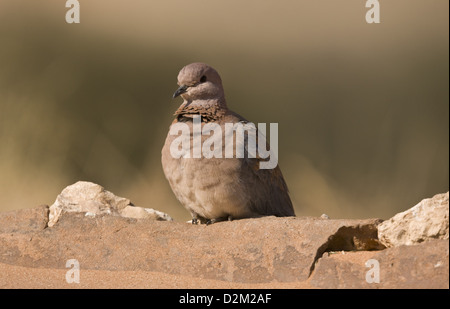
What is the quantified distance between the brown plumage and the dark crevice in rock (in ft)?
3.45

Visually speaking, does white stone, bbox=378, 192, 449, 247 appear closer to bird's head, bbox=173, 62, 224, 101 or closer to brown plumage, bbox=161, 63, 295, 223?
brown plumage, bbox=161, 63, 295, 223

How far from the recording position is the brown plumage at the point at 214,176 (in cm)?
552

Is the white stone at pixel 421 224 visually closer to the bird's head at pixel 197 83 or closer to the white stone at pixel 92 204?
the bird's head at pixel 197 83

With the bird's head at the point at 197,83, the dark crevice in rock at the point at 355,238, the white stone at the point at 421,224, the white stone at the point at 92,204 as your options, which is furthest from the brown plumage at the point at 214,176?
the white stone at the point at 421,224

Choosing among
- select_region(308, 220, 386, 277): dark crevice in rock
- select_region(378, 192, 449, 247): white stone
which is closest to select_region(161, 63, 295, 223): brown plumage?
select_region(308, 220, 386, 277): dark crevice in rock

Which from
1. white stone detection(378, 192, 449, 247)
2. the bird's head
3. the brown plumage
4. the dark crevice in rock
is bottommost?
the dark crevice in rock

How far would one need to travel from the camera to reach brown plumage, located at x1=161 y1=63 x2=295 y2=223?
5523 millimetres

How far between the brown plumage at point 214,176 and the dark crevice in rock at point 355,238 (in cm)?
105

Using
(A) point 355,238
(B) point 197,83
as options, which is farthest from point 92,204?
(A) point 355,238

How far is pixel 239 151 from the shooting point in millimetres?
5652

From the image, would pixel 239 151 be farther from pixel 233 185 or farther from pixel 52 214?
pixel 52 214
